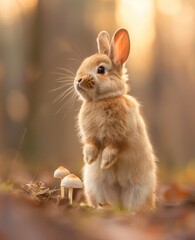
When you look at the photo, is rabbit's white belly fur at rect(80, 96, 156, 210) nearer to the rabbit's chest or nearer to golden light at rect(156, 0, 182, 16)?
the rabbit's chest

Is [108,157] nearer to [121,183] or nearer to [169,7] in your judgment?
[121,183]

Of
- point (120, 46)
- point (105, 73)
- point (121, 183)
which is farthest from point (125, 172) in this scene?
point (120, 46)

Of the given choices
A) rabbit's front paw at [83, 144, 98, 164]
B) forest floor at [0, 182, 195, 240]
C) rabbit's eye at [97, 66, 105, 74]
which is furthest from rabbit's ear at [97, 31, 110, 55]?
forest floor at [0, 182, 195, 240]

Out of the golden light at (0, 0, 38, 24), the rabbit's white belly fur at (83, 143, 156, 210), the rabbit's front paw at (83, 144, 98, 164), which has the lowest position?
the rabbit's white belly fur at (83, 143, 156, 210)

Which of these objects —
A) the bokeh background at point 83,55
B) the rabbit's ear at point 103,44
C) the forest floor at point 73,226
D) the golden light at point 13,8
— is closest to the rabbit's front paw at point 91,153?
the rabbit's ear at point 103,44

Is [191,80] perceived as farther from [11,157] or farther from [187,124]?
[11,157]

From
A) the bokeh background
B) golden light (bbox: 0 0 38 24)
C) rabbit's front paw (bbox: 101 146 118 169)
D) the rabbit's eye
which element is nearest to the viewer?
rabbit's front paw (bbox: 101 146 118 169)

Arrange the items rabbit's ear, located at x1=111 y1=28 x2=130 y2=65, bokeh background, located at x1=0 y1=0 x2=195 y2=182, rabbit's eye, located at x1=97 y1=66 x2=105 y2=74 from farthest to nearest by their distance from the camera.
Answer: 1. bokeh background, located at x1=0 y1=0 x2=195 y2=182
2. rabbit's ear, located at x1=111 y1=28 x2=130 y2=65
3. rabbit's eye, located at x1=97 y1=66 x2=105 y2=74
